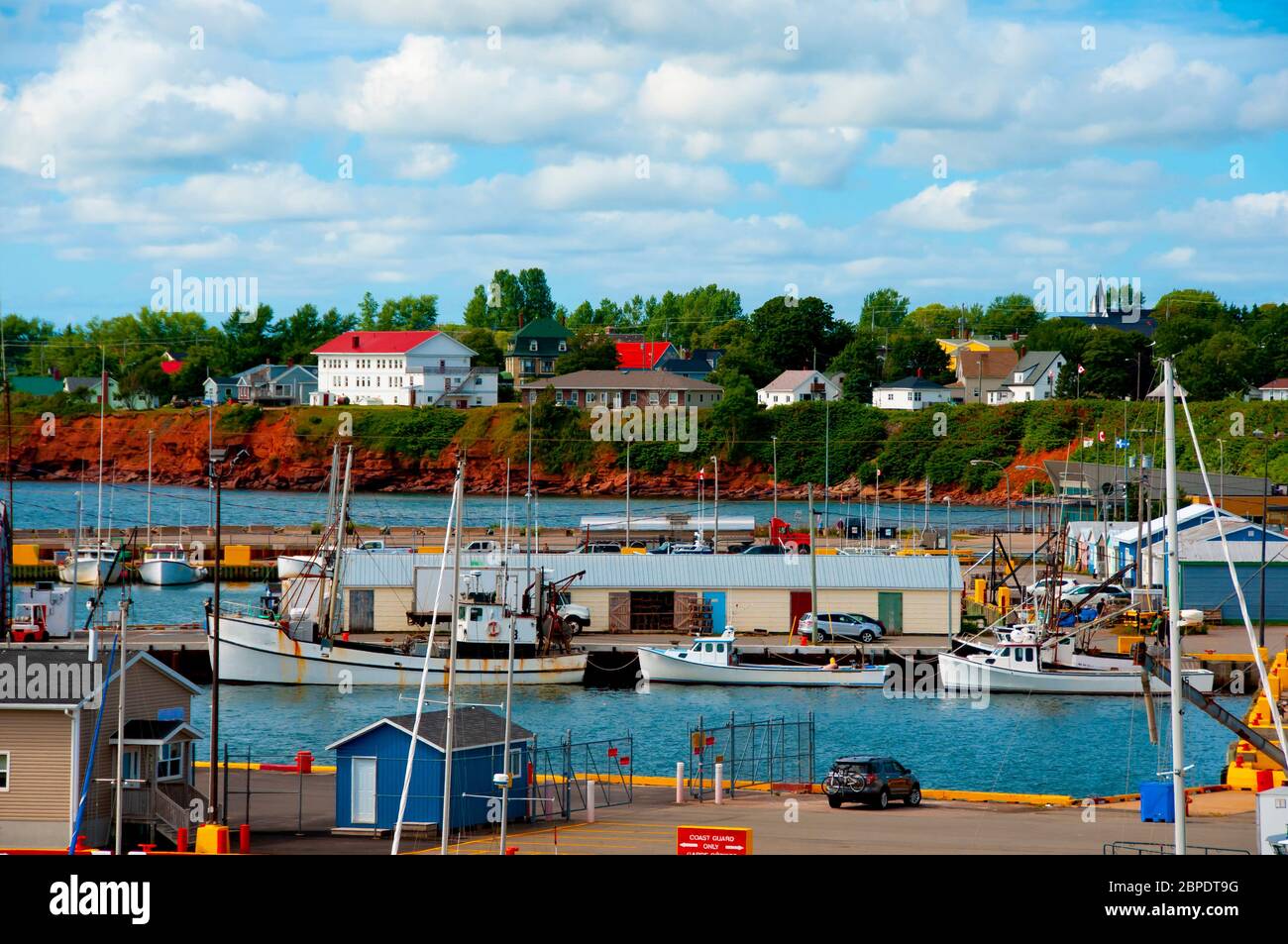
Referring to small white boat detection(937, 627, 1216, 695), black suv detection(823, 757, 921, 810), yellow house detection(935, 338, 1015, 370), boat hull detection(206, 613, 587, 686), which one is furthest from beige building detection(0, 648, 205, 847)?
yellow house detection(935, 338, 1015, 370)

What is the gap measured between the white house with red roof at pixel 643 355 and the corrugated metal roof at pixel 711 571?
123 m

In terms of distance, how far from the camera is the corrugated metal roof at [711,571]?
54.2 meters

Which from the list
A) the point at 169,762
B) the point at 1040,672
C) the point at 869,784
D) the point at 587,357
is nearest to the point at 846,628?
the point at 1040,672

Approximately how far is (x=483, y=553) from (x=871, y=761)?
105 feet

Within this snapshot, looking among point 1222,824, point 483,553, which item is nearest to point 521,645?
point 483,553

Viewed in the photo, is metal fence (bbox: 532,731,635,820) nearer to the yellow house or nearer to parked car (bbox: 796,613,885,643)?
parked car (bbox: 796,613,885,643)

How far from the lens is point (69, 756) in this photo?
925 inches

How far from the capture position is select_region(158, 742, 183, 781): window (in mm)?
24297

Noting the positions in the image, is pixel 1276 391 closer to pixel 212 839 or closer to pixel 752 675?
pixel 752 675

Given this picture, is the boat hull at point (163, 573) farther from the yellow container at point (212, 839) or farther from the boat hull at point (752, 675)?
the yellow container at point (212, 839)

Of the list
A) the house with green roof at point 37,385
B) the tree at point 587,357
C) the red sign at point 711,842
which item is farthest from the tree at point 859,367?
the red sign at point 711,842
